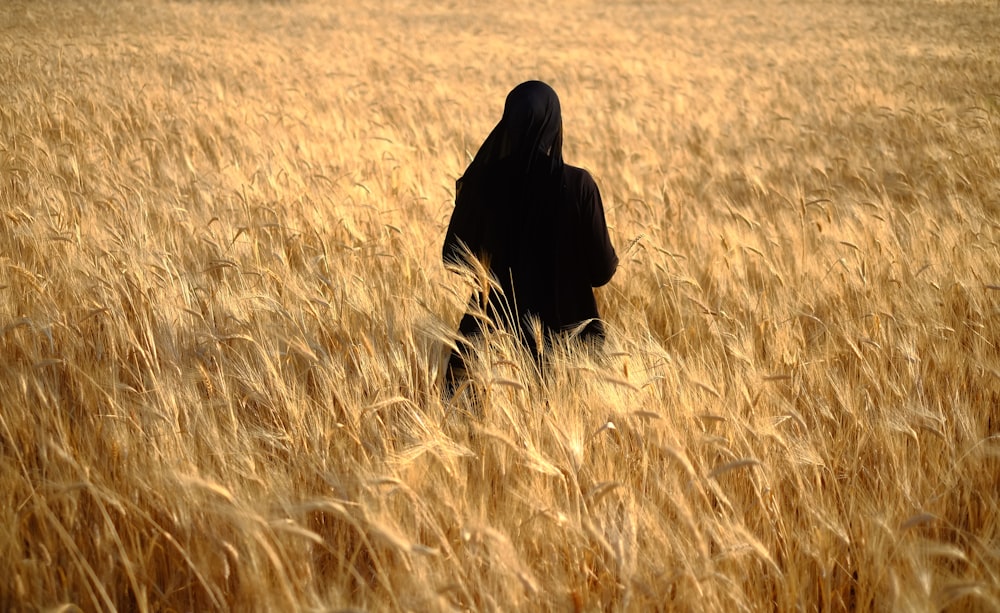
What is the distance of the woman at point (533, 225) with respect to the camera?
188 centimetres

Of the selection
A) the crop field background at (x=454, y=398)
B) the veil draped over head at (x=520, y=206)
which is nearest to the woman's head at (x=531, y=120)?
the veil draped over head at (x=520, y=206)

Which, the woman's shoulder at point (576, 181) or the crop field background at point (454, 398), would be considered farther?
the woman's shoulder at point (576, 181)

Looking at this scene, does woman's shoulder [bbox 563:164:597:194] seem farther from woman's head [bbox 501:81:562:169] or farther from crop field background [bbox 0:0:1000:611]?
crop field background [bbox 0:0:1000:611]

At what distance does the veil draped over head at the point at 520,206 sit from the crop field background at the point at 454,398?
0.73 ft

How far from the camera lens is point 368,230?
3.29 metres

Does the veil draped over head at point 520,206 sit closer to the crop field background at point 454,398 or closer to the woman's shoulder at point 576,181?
the woman's shoulder at point 576,181

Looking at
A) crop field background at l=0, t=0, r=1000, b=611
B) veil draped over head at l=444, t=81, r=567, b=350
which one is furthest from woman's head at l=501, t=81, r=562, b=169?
crop field background at l=0, t=0, r=1000, b=611

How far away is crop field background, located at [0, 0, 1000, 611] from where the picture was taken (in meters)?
1.17

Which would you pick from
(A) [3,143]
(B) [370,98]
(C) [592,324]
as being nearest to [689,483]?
(C) [592,324]

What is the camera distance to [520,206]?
6.70 feet

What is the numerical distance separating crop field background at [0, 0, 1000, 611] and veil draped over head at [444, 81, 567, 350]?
22 centimetres

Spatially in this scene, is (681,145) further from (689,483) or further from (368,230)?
(689,483)

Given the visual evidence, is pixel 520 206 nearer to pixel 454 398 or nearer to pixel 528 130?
pixel 528 130

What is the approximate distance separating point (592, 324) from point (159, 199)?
2674 millimetres
